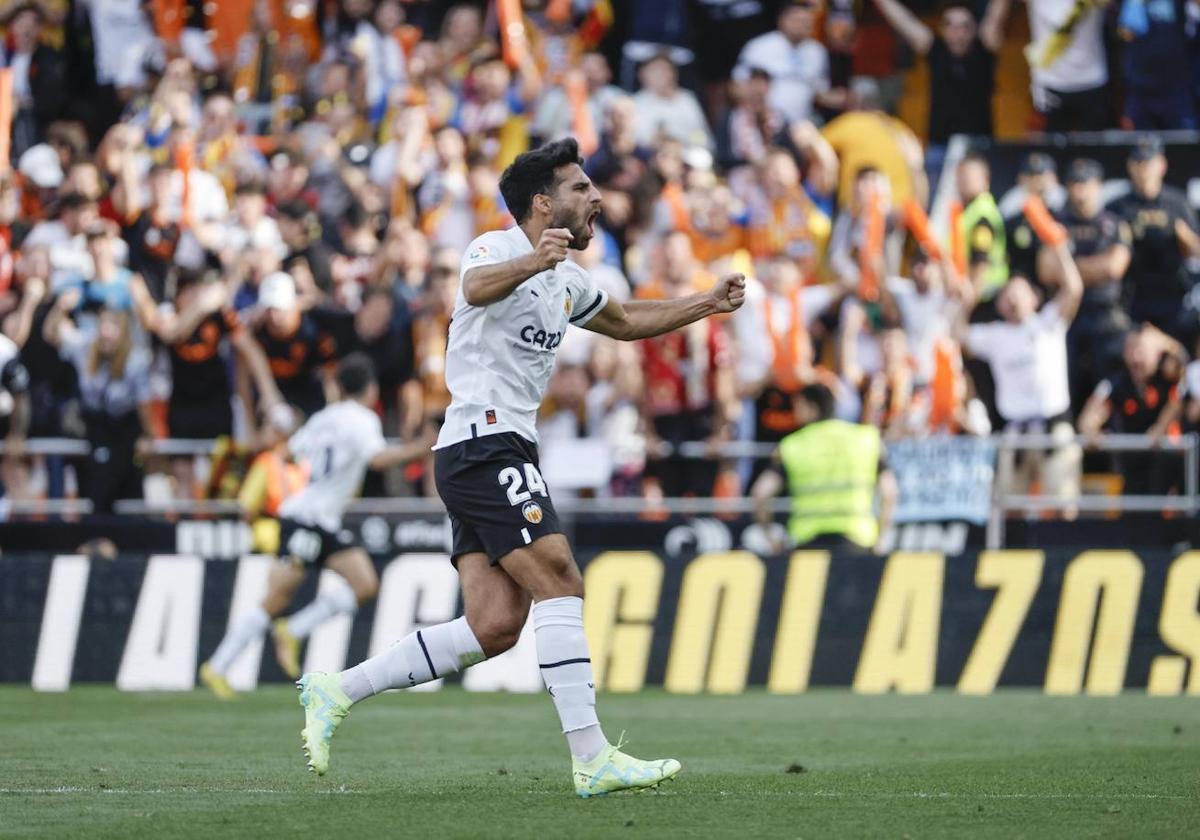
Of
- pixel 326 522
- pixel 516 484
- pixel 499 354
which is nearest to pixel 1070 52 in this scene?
pixel 326 522

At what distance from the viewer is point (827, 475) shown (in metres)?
15.8

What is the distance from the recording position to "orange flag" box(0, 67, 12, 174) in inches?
816

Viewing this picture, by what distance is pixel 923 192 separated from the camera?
1886 centimetres

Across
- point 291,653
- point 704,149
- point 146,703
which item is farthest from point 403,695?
point 704,149

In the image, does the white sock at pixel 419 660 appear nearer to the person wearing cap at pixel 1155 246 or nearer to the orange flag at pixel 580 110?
the person wearing cap at pixel 1155 246

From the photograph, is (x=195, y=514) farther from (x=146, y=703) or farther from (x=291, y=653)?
(x=146, y=703)

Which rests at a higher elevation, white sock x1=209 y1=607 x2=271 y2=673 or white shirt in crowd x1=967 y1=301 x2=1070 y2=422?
white shirt in crowd x1=967 y1=301 x2=1070 y2=422

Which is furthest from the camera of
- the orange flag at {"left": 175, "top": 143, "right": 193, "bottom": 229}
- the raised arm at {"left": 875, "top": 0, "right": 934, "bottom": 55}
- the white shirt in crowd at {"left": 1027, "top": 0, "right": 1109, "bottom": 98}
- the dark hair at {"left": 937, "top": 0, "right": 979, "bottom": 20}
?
the raised arm at {"left": 875, "top": 0, "right": 934, "bottom": 55}

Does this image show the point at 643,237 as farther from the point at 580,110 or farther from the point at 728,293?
the point at 728,293

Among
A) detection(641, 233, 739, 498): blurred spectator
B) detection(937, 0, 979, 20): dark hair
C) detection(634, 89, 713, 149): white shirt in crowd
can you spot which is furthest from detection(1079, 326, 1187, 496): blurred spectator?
detection(634, 89, 713, 149): white shirt in crowd

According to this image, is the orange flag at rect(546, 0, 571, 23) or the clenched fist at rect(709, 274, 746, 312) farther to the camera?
the orange flag at rect(546, 0, 571, 23)

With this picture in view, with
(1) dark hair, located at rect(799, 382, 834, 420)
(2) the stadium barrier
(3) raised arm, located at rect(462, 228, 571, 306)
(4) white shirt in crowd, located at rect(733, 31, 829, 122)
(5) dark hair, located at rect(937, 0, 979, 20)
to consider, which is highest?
(5) dark hair, located at rect(937, 0, 979, 20)

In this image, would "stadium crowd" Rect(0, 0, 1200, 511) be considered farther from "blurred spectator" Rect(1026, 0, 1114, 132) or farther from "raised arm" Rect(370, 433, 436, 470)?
"raised arm" Rect(370, 433, 436, 470)

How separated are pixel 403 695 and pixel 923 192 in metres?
6.73
